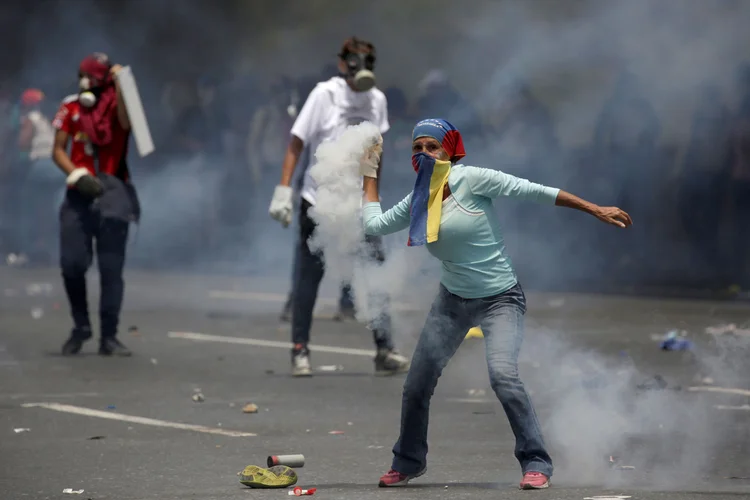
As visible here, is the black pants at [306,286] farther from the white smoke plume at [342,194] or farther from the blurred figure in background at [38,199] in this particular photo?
the blurred figure in background at [38,199]

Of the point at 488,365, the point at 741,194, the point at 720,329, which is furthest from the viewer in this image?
the point at 741,194

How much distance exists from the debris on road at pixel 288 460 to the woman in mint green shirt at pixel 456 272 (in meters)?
0.40

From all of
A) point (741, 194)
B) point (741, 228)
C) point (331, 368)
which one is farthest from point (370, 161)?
point (741, 228)

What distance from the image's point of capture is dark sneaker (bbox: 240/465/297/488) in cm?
606

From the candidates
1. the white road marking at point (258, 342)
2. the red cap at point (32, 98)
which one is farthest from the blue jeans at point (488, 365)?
the red cap at point (32, 98)

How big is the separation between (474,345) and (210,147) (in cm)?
1075

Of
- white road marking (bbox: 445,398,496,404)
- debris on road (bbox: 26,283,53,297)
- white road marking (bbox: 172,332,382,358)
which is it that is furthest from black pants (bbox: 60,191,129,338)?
debris on road (bbox: 26,283,53,297)

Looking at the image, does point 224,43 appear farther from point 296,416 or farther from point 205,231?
point 296,416

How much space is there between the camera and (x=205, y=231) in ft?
69.3

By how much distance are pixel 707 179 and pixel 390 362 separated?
5846 millimetres

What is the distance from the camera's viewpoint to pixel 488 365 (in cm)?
601

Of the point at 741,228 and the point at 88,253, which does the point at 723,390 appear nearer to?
the point at 88,253

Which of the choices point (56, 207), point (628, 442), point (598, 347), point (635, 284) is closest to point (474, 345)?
point (598, 347)

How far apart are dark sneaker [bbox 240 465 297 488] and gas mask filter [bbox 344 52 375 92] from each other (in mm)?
3663
